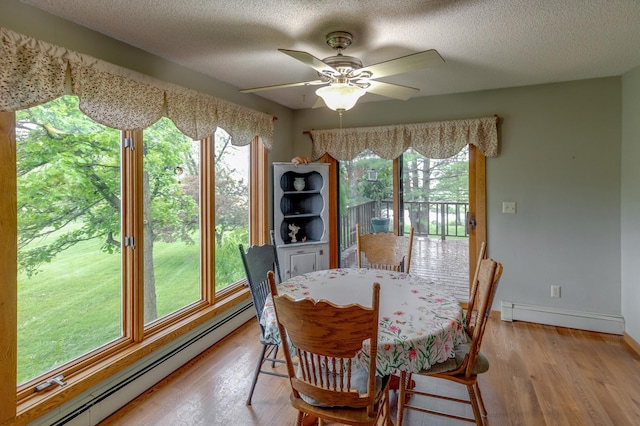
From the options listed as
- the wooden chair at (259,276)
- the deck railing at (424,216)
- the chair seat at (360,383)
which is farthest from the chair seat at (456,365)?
the deck railing at (424,216)

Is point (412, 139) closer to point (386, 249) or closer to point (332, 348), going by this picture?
point (386, 249)

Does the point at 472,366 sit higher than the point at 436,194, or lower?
lower

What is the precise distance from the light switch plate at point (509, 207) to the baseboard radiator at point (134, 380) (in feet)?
9.63

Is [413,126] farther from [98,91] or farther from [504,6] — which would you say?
[98,91]

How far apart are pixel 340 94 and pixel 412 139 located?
77.0 inches

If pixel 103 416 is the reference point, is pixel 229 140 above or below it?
above

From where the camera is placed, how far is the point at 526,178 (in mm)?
3424

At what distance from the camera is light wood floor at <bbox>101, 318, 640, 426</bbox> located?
205cm

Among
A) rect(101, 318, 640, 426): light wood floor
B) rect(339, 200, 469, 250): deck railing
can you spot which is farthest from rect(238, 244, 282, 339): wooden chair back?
rect(339, 200, 469, 250): deck railing

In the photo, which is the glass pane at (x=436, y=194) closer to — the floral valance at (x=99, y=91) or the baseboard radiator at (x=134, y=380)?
the floral valance at (x=99, y=91)

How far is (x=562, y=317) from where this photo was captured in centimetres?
333

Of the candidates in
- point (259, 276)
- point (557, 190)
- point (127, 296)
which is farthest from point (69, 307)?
point (557, 190)

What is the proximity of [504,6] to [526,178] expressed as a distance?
6.76ft

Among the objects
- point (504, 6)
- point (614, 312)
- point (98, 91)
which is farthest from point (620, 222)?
point (98, 91)
